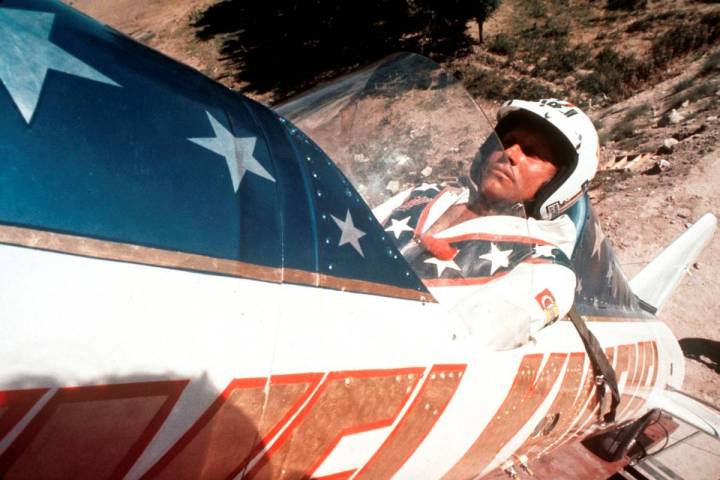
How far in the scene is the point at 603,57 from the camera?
1561 centimetres

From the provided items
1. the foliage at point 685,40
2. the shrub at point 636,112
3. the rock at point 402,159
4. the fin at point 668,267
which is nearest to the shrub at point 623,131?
the shrub at point 636,112

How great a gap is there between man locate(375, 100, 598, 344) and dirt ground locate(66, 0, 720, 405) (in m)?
4.49

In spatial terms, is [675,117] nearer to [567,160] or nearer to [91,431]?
[567,160]

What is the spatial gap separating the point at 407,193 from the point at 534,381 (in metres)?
0.92

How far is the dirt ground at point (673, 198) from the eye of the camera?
6.00 metres

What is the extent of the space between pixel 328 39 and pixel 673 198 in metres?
20.8

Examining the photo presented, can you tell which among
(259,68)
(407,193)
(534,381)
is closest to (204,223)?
(407,193)

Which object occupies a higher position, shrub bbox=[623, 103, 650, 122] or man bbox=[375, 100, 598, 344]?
man bbox=[375, 100, 598, 344]

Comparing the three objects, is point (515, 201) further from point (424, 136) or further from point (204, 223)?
point (204, 223)

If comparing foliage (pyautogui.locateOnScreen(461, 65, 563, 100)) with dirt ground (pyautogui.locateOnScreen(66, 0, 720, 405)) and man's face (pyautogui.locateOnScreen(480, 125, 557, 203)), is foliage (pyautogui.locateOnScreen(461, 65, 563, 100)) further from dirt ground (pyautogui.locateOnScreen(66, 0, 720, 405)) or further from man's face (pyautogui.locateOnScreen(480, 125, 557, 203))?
man's face (pyautogui.locateOnScreen(480, 125, 557, 203))

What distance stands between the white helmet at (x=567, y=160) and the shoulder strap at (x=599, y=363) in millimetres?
496

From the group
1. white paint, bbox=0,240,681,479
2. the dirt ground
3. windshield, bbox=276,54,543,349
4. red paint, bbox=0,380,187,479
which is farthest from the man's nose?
the dirt ground

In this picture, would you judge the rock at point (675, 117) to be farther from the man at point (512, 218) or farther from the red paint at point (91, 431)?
the red paint at point (91, 431)

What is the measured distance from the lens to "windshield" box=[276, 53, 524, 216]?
1890 mm
